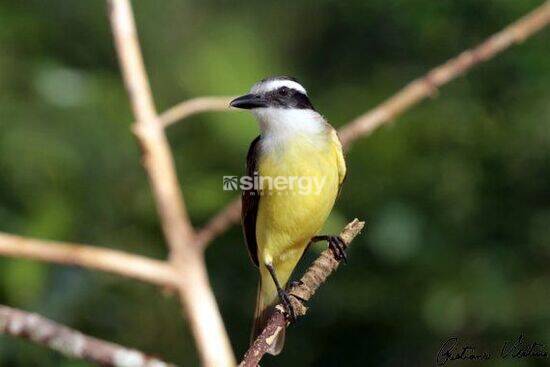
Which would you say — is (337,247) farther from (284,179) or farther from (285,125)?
(285,125)

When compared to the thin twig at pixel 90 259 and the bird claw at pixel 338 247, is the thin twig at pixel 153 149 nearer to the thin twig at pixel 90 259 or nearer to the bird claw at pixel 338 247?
the thin twig at pixel 90 259

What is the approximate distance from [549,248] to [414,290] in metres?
0.62

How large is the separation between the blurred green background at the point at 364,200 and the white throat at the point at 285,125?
0.87 metres

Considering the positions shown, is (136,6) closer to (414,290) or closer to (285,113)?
(414,290)

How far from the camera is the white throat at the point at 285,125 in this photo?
2.90 metres

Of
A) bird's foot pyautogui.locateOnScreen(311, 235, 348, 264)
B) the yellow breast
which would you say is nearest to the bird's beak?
the yellow breast

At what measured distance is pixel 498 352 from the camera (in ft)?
13.0

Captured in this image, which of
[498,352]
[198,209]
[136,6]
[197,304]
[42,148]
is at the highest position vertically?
[136,6]

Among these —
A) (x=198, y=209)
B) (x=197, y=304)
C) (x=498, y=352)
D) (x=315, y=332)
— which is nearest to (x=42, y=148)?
(x=198, y=209)

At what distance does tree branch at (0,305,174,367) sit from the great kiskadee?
105cm

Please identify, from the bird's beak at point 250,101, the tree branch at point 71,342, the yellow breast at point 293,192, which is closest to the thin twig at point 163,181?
the tree branch at point 71,342

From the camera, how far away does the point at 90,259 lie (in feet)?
5.39

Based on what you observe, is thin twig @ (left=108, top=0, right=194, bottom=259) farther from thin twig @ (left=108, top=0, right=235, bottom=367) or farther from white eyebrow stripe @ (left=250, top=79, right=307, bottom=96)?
white eyebrow stripe @ (left=250, top=79, right=307, bottom=96)

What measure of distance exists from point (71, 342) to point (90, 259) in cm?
15
